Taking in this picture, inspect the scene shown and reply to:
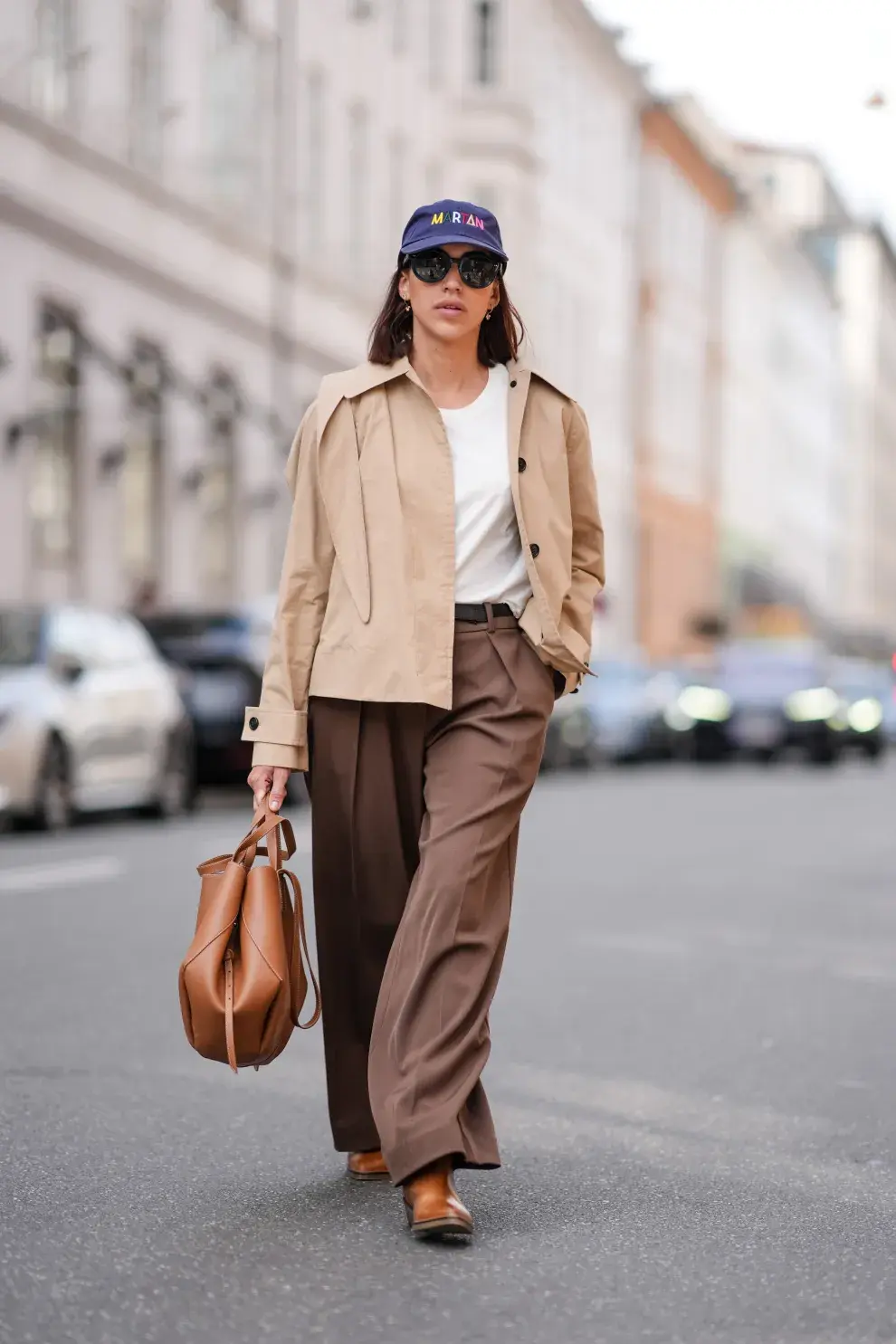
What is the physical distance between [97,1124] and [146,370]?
81.9ft

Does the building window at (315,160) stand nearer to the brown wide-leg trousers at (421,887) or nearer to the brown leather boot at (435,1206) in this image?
the brown wide-leg trousers at (421,887)

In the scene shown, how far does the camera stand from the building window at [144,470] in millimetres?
30078

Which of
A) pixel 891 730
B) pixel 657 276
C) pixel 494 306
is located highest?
pixel 657 276

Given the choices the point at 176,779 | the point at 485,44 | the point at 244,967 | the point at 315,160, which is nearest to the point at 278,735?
the point at 244,967

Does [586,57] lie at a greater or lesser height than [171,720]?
greater

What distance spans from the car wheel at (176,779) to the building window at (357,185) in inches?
829

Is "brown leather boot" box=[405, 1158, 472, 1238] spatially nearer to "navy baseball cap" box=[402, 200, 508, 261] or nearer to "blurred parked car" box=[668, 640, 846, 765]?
"navy baseball cap" box=[402, 200, 508, 261]

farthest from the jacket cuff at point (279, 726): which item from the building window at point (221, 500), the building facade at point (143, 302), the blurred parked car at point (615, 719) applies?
the building window at point (221, 500)

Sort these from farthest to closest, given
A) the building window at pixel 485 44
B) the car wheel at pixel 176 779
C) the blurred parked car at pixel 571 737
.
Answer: the building window at pixel 485 44 → the blurred parked car at pixel 571 737 → the car wheel at pixel 176 779

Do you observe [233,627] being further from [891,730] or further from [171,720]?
[891,730]

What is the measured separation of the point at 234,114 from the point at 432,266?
29853mm

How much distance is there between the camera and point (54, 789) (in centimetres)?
1617

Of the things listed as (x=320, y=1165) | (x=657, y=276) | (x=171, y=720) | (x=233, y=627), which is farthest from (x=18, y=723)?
(x=657, y=276)

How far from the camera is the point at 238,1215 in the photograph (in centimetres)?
499
